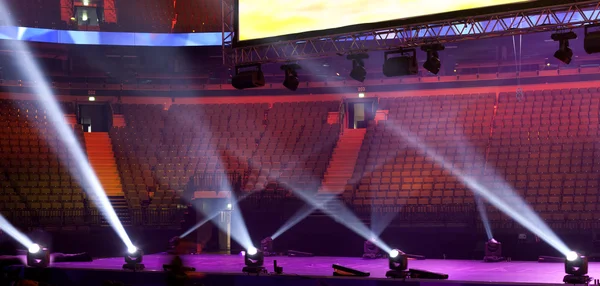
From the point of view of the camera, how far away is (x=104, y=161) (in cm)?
2220

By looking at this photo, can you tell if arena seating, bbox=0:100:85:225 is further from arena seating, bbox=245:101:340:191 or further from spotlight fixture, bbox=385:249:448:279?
spotlight fixture, bbox=385:249:448:279

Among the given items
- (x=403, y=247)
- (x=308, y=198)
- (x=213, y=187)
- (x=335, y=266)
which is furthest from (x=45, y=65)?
(x=335, y=266)

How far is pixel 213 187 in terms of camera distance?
20.8 metres

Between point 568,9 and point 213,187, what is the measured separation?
1232cm

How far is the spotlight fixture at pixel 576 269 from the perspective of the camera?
1091cm

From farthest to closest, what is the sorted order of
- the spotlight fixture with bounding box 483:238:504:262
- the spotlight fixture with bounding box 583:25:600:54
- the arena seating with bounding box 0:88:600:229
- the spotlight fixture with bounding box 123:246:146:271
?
the arena seating with bounding box 0:88:600:229 < the spotlight fixture with bounding box 483:238:504:262 < the spotlight fixture with bounding box 123:246:146:271 < the spotlight fixture with bounding box 583:25:600:54

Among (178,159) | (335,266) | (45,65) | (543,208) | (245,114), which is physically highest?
(45,65)

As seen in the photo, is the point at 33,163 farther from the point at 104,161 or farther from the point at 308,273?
the point at 308,273

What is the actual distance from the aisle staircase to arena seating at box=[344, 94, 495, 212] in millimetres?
5617

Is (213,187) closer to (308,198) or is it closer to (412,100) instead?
(308,198)

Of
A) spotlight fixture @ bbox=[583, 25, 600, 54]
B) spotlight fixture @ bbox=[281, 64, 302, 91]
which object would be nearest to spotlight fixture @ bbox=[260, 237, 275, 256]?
spotlight fixture @ bbox=[281, 64, 302, 91]

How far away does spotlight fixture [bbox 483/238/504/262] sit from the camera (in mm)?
15734

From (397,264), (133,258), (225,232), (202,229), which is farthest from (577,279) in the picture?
(202,229)

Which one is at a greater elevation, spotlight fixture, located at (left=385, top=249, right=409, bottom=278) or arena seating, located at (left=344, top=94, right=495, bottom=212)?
arena seating, located at (left=344, top=94, right=495, bottom=212)
